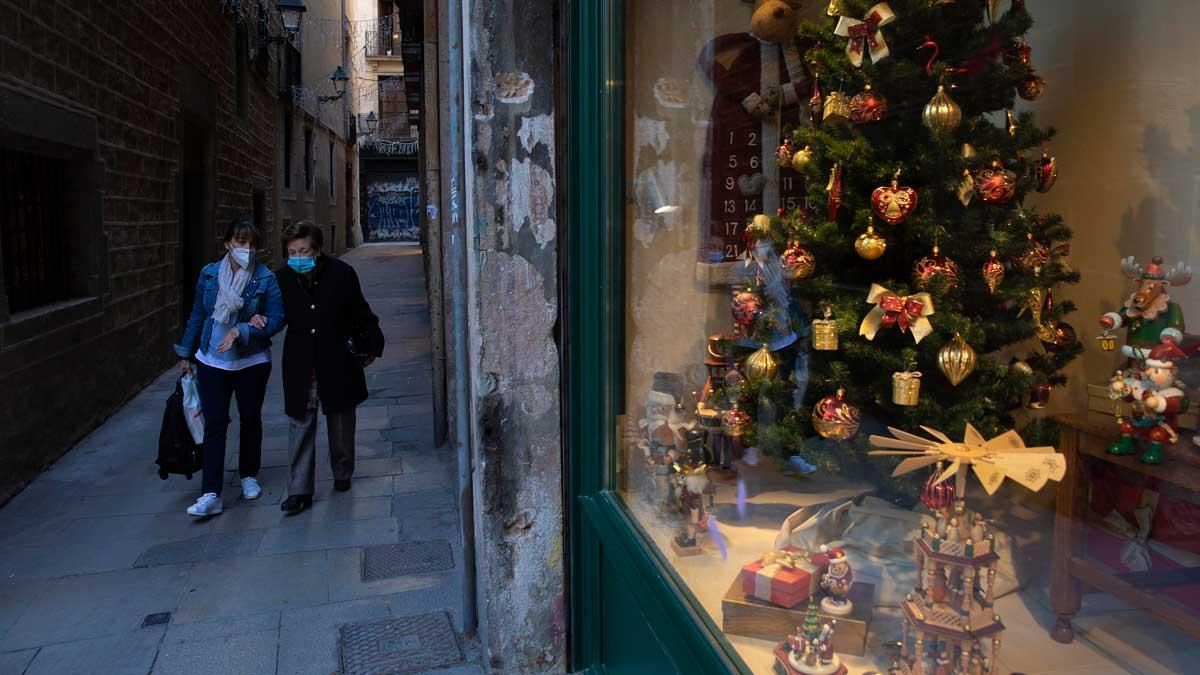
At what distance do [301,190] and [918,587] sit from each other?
20.8 m

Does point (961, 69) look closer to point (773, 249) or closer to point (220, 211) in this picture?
point (773, 249)

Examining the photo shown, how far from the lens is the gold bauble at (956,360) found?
191cm

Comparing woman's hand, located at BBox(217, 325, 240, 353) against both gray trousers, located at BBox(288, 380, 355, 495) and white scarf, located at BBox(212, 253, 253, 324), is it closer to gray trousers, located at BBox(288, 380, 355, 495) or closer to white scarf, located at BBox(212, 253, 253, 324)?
white scarf, located at BBox(212, 253, 253, 324)

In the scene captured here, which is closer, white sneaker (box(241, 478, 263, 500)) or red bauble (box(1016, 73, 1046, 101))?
red bauble (box(1016, 73, 1046, 101))

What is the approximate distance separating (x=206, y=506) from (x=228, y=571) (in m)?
0.85

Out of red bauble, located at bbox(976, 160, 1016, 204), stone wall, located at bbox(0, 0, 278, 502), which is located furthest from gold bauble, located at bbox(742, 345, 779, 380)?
stone wall, located at bbox(0, 0, 278, 502)

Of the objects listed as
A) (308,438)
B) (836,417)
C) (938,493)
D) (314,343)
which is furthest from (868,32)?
(308,438)

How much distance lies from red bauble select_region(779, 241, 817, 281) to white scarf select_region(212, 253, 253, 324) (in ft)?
12.2

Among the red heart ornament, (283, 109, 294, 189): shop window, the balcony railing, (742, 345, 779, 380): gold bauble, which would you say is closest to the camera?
the red heart ornament

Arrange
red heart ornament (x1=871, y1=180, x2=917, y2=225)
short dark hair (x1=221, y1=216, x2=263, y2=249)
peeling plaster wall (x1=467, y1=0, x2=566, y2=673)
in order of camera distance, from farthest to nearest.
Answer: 1. short dark hair (x1=221, y1=216, x2=263, y2=249)
2. peeling plaster wall (x1=467, y1=0, x2=566, y2=673)
3. red heart ornament (x1=871, y1=180, x2=917, y2=225)

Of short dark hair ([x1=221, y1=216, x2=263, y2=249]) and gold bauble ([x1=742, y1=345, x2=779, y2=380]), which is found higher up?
short dark hair ([x1=221, y1=216, x2=263, y2=249])

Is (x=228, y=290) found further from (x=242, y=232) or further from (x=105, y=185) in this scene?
(x=105, y=185)

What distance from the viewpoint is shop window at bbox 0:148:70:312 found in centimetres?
614

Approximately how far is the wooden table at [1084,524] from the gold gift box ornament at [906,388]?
0.32 m
